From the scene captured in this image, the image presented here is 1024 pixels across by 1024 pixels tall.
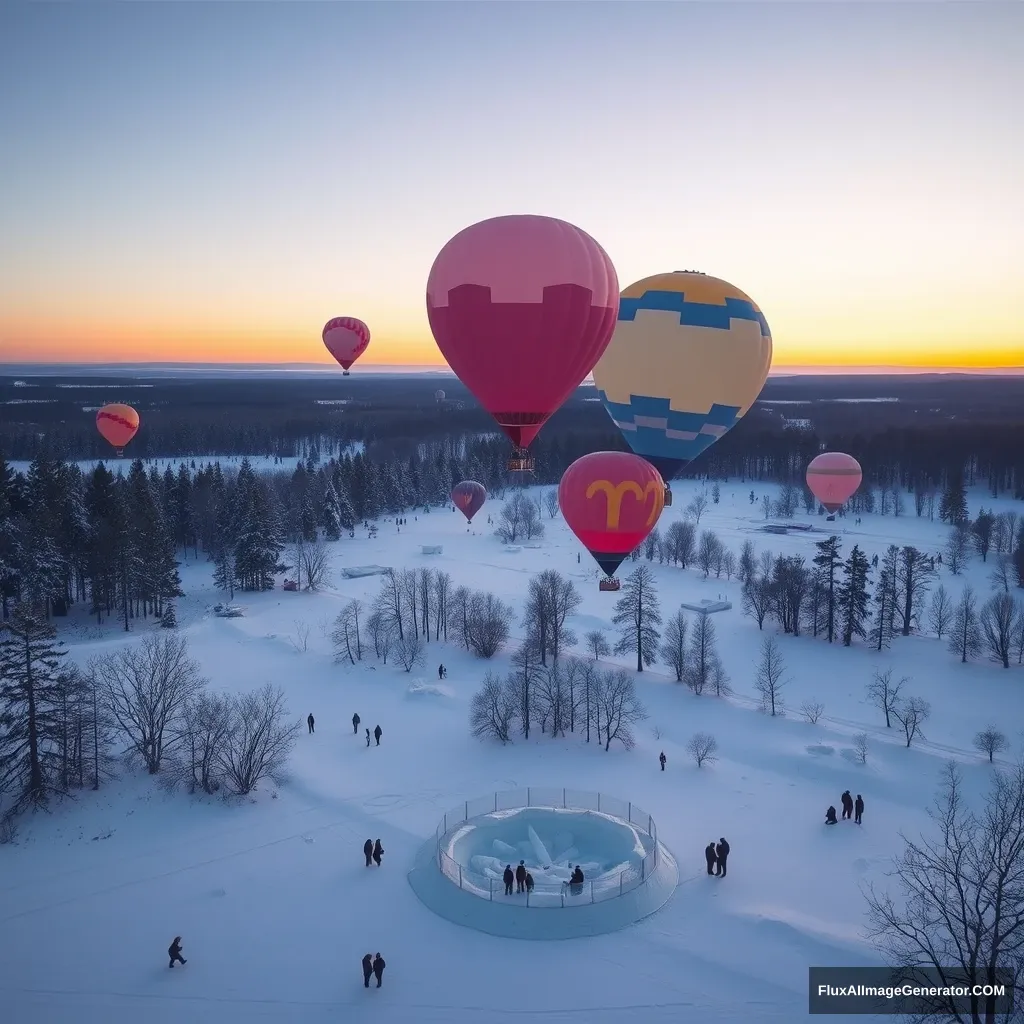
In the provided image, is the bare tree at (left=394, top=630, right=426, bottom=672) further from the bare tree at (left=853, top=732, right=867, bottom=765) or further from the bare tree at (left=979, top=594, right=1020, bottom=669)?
the bare tree at (left=979, top=594, right=1020, bottom=669)

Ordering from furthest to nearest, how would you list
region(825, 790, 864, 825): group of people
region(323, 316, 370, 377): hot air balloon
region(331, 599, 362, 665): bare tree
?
region(323, 316, 370, 377): hot air balloon < region(331, 599, 362, 665): bare tree < region(825, 790, 864, 825): group of people

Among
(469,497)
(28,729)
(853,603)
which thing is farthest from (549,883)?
(469,497)

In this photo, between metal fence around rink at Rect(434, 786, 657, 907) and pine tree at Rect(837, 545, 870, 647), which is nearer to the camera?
metal fence around rink at Rect(434, 786, 657, 907)

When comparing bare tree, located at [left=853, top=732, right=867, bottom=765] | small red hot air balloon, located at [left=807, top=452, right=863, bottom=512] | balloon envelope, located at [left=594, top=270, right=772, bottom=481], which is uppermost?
balloon envelope, located at [left=594, top=270, right=772, bottom=481]

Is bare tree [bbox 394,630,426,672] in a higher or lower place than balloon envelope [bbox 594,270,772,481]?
lower

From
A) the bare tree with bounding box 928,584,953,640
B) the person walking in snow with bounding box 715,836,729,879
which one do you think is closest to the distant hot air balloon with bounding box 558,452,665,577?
the person walking in snow with bounding box 715,836,729,879

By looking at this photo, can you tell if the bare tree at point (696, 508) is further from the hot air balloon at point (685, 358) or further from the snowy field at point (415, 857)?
the hot air balloon at point (685, 358)

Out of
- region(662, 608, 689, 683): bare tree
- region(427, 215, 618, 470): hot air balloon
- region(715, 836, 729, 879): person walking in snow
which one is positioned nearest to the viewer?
region(427, 215, 618, 470): hot air balloon
